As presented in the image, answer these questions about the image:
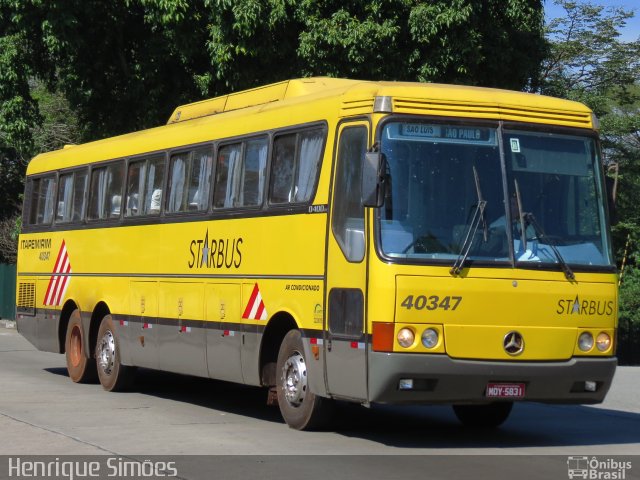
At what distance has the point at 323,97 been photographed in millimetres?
12469

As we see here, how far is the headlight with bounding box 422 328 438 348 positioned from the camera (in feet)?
36.1

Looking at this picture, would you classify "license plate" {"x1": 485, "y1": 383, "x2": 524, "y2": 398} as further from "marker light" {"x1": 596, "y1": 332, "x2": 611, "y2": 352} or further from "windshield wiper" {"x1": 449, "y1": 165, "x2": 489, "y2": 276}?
"windshield wiper" {"x1": 449, "y1": 165, "x2": 489, "y2": 276}

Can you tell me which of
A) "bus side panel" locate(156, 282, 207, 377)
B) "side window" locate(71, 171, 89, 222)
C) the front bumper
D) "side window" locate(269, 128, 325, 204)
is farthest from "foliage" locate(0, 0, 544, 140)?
the front bumper

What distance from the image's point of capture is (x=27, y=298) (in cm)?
2033

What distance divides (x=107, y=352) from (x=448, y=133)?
7.37m

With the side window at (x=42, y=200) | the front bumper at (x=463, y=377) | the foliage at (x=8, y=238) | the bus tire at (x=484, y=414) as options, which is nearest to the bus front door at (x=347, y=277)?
the front bumper at (x=463, y=377)

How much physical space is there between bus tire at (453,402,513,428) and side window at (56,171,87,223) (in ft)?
23.7

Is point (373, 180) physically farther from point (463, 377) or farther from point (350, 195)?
point (463, 377)

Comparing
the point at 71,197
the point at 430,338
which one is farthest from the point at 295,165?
the point at 71,197

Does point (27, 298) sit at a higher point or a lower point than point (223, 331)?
higher

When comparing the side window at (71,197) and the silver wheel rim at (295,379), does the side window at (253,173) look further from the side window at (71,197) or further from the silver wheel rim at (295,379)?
the side window at (71,197)

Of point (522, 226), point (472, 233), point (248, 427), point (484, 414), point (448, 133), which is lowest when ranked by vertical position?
point (248, 427)

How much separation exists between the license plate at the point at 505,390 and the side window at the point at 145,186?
6.04 metres

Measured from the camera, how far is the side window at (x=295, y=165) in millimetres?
12383
